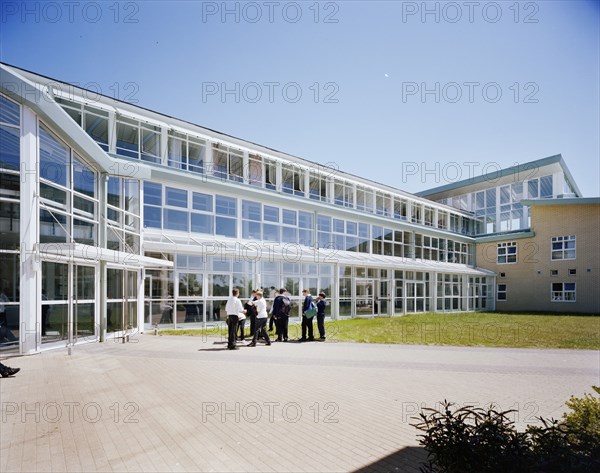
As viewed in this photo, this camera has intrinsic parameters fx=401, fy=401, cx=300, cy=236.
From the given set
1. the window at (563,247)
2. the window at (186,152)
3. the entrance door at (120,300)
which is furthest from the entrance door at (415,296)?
the entrance door at (120,300)

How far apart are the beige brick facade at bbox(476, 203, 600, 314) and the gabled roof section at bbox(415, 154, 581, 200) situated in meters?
3.77

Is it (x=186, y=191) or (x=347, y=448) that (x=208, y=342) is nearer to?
(x=186, y=191)

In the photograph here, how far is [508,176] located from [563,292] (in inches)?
444

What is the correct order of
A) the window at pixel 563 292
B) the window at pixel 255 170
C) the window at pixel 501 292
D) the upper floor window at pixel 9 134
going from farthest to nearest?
the window at pixel 501 292
the window at pixel 563 292
the window at pixel 255 170
the upper floor window at pixel 9 134

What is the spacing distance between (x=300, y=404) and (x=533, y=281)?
3206cm

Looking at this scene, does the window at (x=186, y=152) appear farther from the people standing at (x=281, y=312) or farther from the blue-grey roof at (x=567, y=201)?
the blue-grey roof at (x=567, y=201)

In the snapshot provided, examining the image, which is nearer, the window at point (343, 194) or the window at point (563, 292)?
the window at point (343, 194)

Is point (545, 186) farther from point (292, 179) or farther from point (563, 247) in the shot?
point (292, 179)

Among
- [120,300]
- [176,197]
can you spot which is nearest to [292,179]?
[176,197]

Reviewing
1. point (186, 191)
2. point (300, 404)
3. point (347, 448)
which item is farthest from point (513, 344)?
point (186, 191)

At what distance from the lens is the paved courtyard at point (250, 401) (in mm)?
4312

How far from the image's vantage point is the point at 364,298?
2317cm

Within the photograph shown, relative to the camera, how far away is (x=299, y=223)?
2119 cm

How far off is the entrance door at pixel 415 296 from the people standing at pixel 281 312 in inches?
595
